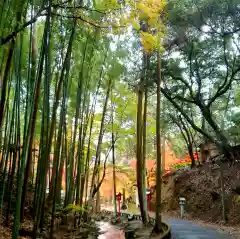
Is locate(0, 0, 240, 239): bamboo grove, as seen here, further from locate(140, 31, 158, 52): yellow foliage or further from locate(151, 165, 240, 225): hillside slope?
locate(151, 165, 240, 225): hillside slope

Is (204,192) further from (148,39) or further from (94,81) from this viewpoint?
(148,39)

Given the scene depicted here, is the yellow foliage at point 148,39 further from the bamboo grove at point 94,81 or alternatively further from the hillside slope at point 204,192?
the hillside slope at point 204,192

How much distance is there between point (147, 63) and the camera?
820 cm

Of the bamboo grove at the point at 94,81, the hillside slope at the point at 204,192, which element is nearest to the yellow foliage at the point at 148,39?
the bamboo grove at the point at 94,81

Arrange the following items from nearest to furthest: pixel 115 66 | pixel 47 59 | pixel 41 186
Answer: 1. pixel 47 59
2. pixel 41 186
3. pixel 115 66

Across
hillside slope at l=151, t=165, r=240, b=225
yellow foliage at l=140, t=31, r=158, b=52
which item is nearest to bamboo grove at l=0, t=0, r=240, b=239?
yellow foliage at l=140, t=31, r=158, b=52

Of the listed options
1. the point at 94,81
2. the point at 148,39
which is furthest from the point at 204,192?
the point at 148,39

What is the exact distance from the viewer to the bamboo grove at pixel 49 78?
3549 mm

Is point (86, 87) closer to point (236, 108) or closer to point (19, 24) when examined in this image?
point (19, 24)

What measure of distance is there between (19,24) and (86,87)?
3509mm

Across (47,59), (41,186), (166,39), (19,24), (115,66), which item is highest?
(166,39)

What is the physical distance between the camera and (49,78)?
3.89 metres

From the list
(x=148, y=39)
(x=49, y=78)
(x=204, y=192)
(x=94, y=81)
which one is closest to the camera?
(x=148, y=39)

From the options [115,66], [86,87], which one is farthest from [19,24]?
[115,66]
